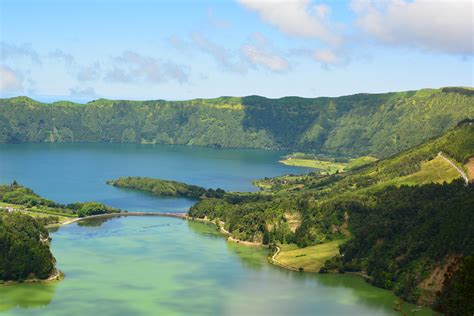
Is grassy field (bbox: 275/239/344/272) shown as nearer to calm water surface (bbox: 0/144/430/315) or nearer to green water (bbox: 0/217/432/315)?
calm water surface (bbox: 0/144/430/315)

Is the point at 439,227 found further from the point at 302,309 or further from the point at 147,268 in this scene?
the point at 147,268

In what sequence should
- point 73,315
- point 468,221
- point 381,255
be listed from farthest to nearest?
point 381,255 → point 468,221 → point 73,315

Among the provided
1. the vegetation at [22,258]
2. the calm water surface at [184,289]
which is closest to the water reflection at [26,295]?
the calm water surface at [184,289]

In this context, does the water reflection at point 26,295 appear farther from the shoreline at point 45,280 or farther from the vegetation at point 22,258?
the vegetation at point 22,258

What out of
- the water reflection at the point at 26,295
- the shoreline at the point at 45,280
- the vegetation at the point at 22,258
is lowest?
the water reflection at the point at 26,295

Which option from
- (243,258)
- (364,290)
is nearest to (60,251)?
(243,258)

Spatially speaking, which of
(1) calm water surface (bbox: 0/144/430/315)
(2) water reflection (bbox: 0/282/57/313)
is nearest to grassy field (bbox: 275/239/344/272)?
(1) calm water surface (bbox: 0/144/430/315)

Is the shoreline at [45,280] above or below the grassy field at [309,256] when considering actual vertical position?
below

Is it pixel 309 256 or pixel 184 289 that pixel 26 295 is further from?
pixel 309 256
